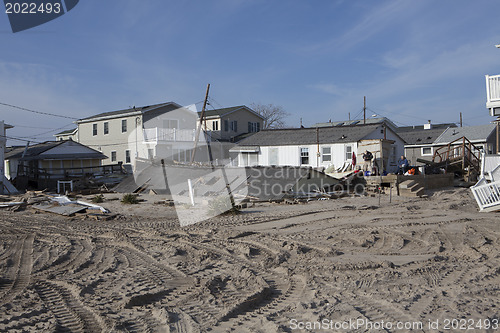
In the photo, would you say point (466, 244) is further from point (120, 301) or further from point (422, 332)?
point (120, 301)

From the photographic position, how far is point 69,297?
17.9 ft

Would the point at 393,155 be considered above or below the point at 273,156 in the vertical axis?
below

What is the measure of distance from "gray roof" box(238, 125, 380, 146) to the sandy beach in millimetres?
16165

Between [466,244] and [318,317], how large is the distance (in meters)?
5.63

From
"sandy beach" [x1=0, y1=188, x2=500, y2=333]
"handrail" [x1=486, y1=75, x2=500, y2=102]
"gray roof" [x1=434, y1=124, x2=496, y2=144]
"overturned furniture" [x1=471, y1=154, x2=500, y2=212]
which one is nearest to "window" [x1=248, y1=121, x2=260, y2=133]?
"gray roof" [x1=434, y1=124, x2=496, y2=144]

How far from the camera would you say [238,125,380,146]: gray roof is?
91.9ft

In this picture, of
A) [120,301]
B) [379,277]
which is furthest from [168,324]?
[379,277]

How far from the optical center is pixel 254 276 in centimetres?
636

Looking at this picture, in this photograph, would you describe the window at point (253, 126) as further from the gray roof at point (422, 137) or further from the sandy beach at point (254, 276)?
the sandy beach at point (254, 276)

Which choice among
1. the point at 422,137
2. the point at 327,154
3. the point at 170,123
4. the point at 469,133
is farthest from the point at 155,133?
the point at 469,133

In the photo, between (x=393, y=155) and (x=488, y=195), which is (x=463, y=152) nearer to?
(x=393, y=155)

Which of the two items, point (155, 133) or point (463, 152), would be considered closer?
point (463, 152)

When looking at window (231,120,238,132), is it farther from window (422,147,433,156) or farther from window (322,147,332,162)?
window (422,147,433,156)

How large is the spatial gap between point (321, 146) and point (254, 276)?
2287 cm
